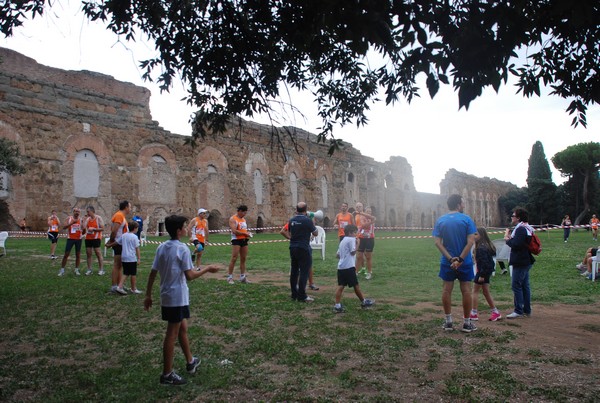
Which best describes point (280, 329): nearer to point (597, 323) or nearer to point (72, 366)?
point (72, 366)

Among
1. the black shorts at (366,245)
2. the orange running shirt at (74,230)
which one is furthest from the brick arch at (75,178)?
the black shorts at (366,245)

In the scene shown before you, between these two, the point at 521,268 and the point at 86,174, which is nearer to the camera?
the point at 521,268

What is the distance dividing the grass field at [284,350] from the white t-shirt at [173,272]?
2.42 ft

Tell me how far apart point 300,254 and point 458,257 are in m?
3.10

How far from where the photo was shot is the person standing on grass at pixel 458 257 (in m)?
5.70

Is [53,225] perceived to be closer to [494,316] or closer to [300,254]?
[300,254]

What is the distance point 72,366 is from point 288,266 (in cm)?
867

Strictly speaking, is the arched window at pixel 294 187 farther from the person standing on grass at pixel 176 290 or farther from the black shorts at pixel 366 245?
the person standing on grass at pixel 176 290

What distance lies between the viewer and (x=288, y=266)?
13062 millimetres

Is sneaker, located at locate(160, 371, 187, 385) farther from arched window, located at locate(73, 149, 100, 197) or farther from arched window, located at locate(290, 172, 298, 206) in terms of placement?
arched window, located at locate(290, 172, 298, 206)

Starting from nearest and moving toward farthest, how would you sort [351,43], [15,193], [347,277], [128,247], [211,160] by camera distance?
[351,43] < [347,277] < [128,247] < [15,193] < [211,160]

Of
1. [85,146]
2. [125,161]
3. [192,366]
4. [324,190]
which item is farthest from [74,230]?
[324,190]

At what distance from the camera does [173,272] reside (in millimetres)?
4383

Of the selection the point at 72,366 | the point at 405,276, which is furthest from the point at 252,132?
the point at 72,366
